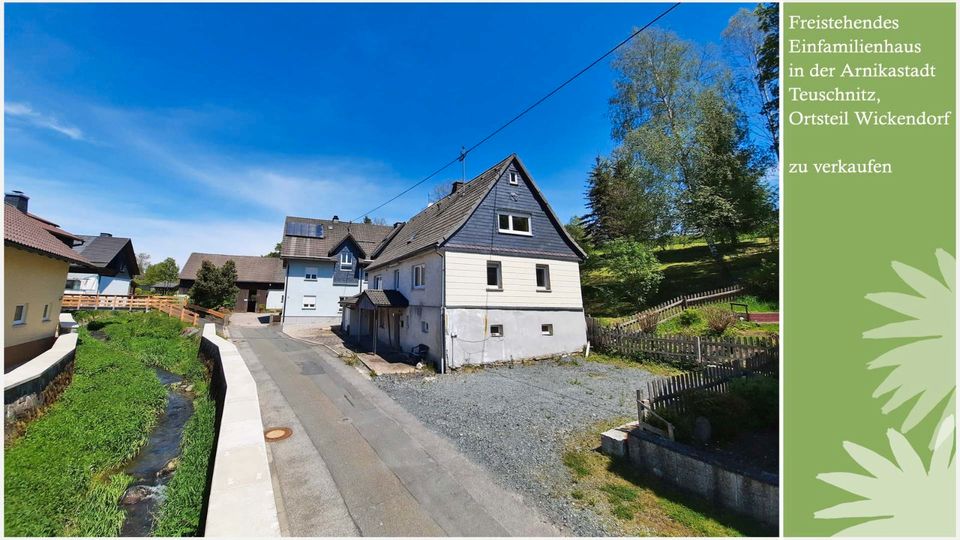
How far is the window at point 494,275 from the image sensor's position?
16891 mm

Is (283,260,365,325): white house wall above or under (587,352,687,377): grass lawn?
above

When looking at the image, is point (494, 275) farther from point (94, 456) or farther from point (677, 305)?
point (94, 456)

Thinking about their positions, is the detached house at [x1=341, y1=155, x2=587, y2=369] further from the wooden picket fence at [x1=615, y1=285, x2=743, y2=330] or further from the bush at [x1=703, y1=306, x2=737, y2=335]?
the bush at [x1=703, y1=306, x2=737, y2=335]

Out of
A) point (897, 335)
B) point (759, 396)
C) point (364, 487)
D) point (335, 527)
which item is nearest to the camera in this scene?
point (897, 335)

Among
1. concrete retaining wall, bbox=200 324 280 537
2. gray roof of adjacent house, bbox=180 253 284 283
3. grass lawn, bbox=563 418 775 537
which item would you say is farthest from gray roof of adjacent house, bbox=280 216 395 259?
grass lawn, bbox=563 418 775 537

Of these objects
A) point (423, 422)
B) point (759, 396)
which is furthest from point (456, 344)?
point (759, 396)

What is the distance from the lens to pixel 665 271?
30859 mm

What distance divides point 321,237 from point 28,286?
23520 mm

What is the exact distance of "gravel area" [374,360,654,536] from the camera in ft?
19.6

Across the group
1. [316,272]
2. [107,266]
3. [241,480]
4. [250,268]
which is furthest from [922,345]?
[107,266]

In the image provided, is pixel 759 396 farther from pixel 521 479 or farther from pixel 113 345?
pixel 113 345

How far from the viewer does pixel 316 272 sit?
3288 cm

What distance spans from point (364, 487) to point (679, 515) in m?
4.76

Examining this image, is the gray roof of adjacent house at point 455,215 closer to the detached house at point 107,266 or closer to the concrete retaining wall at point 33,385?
the concrete retaining wall at point 33,385
